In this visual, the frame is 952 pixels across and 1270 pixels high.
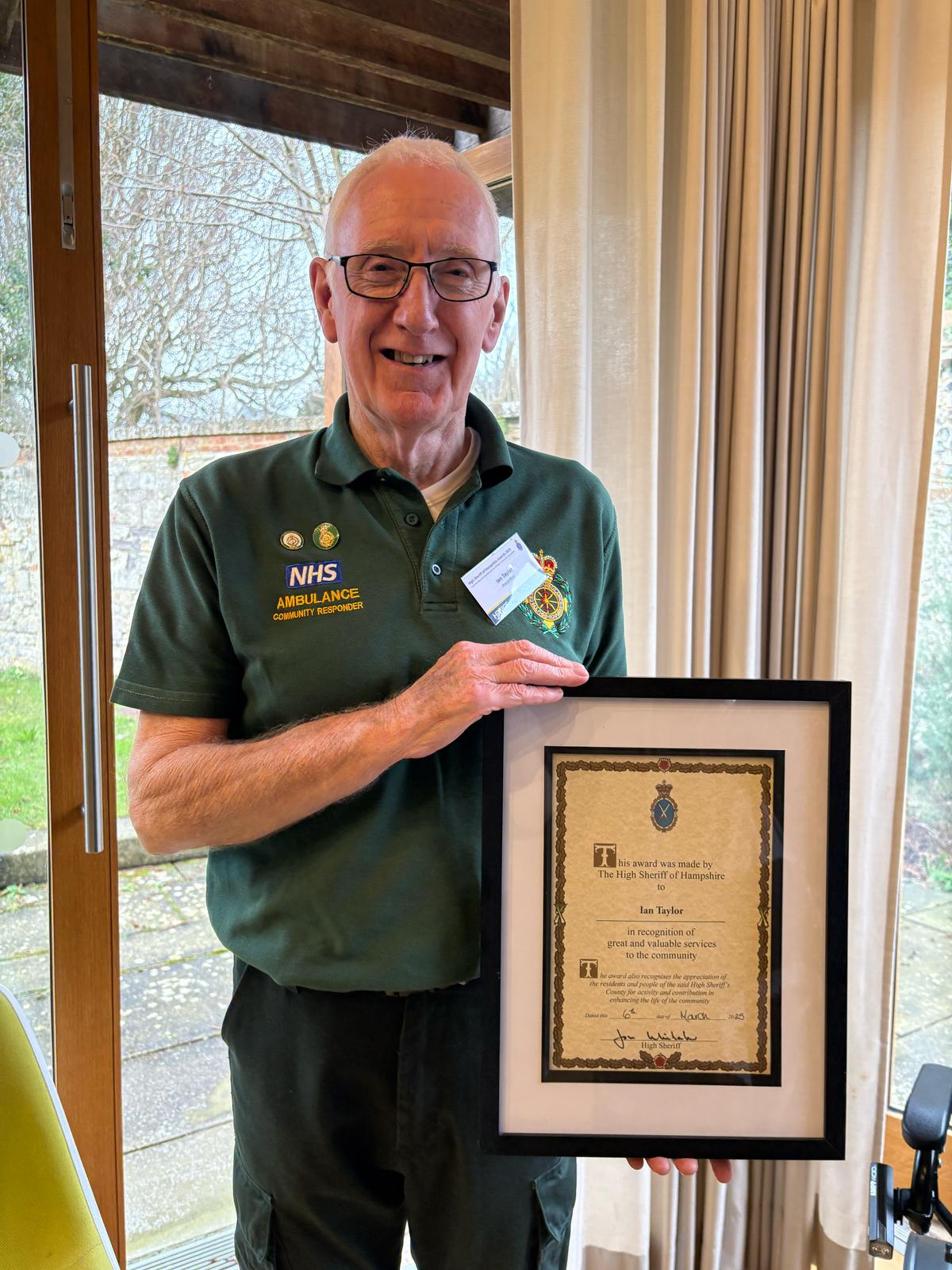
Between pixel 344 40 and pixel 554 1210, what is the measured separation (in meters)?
2.39

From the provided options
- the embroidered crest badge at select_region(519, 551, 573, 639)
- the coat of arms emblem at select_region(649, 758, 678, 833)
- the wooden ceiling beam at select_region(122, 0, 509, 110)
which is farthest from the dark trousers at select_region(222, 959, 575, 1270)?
the wooden ceiling beam at select_region(122, 0, 509, 110)

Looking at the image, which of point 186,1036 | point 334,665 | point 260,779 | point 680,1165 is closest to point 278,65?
point 334,665

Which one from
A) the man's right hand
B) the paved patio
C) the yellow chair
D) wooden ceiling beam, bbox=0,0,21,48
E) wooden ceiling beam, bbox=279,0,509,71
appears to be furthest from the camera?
the paved patio

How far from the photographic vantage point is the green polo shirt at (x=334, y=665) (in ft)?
4.02

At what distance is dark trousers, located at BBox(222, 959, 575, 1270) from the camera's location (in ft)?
4.13

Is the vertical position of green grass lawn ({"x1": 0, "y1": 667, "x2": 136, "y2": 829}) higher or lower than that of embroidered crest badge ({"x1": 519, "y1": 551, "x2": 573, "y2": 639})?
lower

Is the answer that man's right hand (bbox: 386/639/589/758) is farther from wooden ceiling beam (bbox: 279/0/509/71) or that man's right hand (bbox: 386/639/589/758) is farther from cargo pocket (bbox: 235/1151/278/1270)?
wooden ceiling beam (bbox: 279/0/509/71)

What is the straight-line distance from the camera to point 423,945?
1.21m

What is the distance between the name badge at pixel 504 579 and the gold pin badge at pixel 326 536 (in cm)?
18

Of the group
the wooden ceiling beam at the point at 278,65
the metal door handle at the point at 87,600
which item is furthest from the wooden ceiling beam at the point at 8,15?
the metal door handle at the point at 87,600

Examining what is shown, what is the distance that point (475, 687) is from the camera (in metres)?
1.07

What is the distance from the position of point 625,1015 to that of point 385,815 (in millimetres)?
365

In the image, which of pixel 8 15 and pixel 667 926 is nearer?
pixel 667 926

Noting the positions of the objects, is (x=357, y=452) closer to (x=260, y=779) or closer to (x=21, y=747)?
(x=260, y=779)
